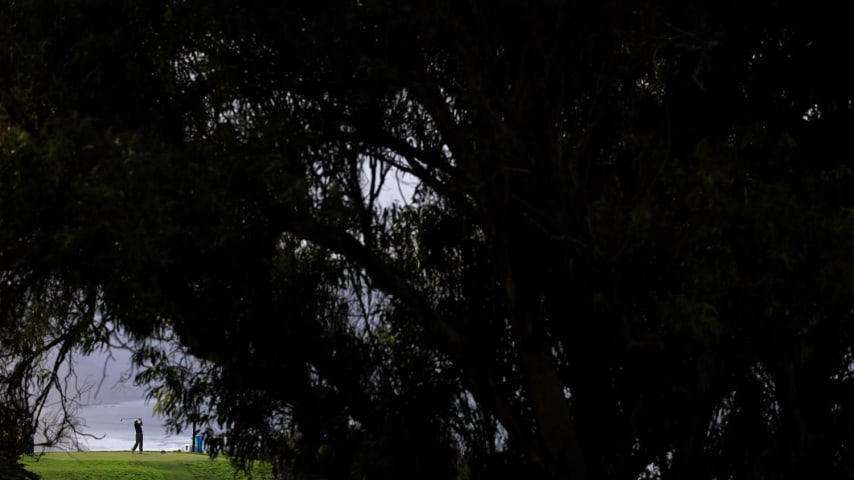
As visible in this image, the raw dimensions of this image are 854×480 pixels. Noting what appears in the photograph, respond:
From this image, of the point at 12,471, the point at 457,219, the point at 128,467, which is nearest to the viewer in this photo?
the point at 457,219

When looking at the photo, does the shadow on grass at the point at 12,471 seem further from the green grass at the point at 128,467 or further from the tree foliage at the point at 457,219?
the tree foliage at the point at 457,219

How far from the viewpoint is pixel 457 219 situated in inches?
485

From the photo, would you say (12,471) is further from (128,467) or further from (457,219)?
(457,219)

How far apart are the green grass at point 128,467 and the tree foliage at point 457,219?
526 inches

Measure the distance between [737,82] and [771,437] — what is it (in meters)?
3.85

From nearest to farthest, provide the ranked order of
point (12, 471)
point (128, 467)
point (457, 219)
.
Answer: point (457, 219) < point (12, 471) < point (128, 467)

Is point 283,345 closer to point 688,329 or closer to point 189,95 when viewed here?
point 189,95

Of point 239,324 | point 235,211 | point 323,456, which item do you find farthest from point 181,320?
point 323,456

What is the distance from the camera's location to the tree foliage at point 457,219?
29.9 feet

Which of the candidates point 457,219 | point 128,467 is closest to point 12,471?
point 128,467

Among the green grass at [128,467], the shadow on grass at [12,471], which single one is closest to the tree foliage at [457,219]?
the shadow on grass at [12,471]

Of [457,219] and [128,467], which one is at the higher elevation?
[457,219]

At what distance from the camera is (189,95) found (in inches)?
403

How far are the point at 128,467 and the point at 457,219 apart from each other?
18.4 metres
